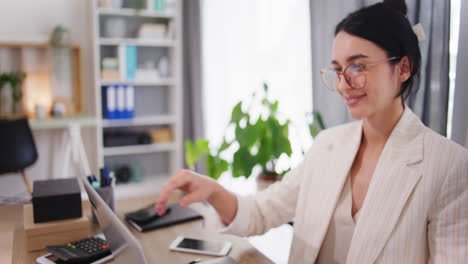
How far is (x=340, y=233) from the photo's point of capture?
116 centimetres

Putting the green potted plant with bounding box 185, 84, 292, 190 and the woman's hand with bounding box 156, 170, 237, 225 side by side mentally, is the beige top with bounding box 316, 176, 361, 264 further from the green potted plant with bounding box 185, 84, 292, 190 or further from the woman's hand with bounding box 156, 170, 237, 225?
the green potted plant with bounding box 185, 84, 292, 190

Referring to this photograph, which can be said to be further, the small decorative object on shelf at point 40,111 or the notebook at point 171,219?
the small decorative object on shelf at point 40,111

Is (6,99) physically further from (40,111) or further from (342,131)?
(342,131)

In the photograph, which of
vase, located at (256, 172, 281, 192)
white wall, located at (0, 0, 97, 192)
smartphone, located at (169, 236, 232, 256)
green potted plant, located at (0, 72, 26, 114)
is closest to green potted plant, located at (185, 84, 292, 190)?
vase, located at (256, 172, 281, 192)

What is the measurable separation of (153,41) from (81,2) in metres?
0.82

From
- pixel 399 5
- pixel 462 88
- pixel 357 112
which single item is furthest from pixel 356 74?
pixel 462 88

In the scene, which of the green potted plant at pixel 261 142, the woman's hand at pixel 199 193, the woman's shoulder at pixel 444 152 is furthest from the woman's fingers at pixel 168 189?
the green potted plant at pixel 261 142

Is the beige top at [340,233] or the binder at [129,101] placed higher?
the binder at [129,101]

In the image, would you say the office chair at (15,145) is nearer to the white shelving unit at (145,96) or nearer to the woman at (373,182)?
the white shelving unit at (145,96)

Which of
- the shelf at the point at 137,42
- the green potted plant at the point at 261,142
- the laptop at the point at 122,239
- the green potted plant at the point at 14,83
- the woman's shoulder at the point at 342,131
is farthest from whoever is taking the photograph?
the shelf at the point at 137,42

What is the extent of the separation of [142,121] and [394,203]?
3.08m

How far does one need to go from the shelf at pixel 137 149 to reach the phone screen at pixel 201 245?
2.79 meters

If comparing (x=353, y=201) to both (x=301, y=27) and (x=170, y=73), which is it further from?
(x=170, y=73)

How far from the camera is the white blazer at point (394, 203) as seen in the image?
95 cm
